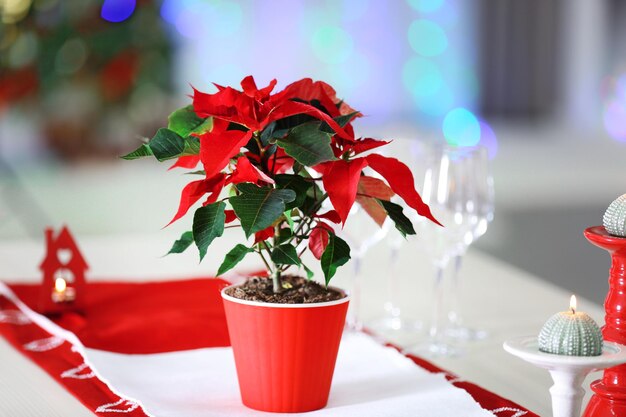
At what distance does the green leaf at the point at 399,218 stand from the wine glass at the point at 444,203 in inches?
11.1

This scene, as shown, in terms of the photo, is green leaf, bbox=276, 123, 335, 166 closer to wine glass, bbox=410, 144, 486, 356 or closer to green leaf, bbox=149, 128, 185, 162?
green leaf, bbox=149, 128, 185, 162

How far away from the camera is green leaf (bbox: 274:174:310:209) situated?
726 mm

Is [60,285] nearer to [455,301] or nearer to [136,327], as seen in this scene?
[136,327]

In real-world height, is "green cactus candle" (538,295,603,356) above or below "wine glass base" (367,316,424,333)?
above

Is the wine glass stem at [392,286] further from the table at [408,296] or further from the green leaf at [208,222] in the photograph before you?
the green leaf at [208,222]

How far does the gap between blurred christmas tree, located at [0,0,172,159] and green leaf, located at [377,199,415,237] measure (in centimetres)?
356

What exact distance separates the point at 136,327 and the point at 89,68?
10.9 feet

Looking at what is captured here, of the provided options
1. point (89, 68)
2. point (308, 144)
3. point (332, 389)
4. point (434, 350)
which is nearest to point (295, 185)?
point (308, 144)

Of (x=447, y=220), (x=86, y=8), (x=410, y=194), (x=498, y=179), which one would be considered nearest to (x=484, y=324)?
(x=447, y=220)

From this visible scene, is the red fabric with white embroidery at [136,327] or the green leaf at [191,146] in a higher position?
the green leaf at [191,146]

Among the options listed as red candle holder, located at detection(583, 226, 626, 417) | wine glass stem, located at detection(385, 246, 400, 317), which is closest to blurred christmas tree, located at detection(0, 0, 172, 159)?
wine glass stem, located at detection(385, 246, 400, 317)

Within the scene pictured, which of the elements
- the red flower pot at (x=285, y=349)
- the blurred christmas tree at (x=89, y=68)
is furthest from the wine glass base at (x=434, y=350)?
the blurred christmas tree at (x=89, y=68)

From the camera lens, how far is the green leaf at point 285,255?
734 mm

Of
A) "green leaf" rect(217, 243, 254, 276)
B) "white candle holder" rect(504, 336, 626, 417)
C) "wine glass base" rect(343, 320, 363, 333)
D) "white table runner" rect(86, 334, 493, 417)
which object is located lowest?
"wine glass base" rect(343, 320, 363, 333)
